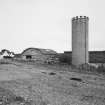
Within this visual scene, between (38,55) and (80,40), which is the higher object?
(80,40)

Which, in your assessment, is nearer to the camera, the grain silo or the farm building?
the grain silo

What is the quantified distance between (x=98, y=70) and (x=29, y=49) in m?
21.0

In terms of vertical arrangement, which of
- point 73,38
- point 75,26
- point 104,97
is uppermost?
point 75,26

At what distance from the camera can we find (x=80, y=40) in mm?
20734

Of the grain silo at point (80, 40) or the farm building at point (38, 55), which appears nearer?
the grain silo at point (80, 40)

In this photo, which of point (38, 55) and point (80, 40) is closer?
point (80, 40)

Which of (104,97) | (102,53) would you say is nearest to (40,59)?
(102,53)

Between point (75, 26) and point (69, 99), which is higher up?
point (75, 26)

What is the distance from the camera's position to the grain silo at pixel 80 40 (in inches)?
816

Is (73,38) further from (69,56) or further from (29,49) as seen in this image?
(29,49)

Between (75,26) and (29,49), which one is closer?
(75,26)

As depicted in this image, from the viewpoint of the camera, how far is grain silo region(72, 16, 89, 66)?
20.7 meters

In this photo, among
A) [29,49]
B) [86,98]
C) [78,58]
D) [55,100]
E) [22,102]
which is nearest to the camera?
[22,102]

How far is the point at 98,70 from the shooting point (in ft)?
52.3
